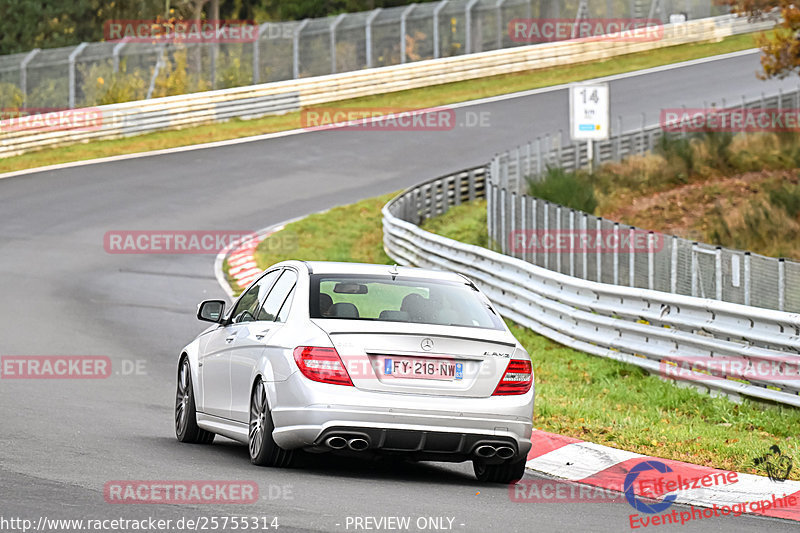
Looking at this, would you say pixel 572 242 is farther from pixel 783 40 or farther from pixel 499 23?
pixel 499 23

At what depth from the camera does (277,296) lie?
9.61 m

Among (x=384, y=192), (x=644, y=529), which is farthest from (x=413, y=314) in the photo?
(x=384, y=192)

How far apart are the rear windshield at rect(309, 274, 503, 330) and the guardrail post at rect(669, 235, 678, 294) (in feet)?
17.8

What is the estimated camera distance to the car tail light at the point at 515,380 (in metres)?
8.75

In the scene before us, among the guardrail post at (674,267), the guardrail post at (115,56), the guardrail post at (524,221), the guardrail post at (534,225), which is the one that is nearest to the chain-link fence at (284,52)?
the guardrail post at (115,56)

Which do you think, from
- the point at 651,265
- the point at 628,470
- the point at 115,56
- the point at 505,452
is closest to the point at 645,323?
the point at 651,265

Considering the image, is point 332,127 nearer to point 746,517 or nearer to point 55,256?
point 55,256

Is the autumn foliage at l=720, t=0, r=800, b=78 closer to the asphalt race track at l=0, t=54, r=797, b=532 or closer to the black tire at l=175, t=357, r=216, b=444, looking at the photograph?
the asphalt race track at l=0, t=54, r=797, b=532

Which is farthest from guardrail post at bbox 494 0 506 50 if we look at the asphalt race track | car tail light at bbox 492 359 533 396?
car tail light at bbox 492 359 533 396

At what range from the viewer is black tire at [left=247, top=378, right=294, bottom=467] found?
28.9ft

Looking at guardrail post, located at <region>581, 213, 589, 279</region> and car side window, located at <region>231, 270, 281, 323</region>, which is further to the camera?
guardrail post, located at <region>581, 213, 589, 279</region>

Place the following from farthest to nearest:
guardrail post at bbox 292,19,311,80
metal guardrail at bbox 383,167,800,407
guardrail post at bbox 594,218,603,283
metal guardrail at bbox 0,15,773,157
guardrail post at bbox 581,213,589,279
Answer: guardrail post at bbox 292,19,311,80, metal guardrail at bbox 0,15,773,157, guardrail post at bbox 581,213,589,279, guardrail post at bbox 594,218,603,283, metal guardrail at bbox 383,167,800,407

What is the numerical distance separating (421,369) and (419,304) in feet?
2.44

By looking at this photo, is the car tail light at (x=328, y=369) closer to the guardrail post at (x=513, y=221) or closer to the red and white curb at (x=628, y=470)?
the red and white curb at (x=628, y=470)
